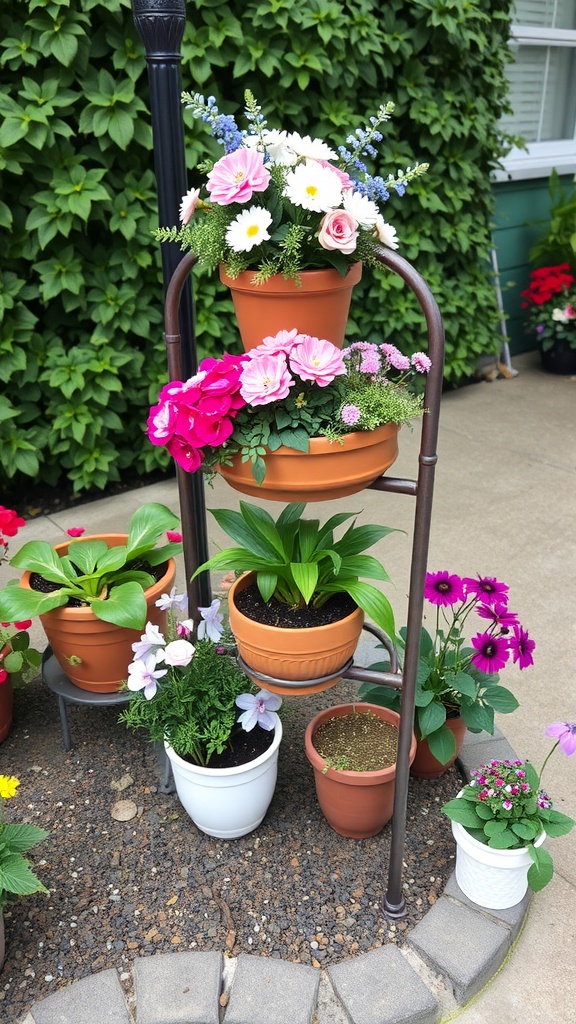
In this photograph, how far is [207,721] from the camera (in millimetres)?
1781

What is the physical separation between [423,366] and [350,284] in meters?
0.19

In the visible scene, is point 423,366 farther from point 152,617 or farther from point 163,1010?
point 163,1010

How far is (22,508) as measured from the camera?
3.48 metres

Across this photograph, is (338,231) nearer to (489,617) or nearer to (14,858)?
(489,617)

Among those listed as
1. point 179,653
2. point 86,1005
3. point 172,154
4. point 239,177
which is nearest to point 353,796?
point 179,653

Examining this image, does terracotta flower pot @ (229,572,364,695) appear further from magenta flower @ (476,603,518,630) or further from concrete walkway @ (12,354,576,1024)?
magenta flower @ (476,603,518,630)

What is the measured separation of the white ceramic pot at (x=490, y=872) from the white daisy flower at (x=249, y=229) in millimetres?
1208

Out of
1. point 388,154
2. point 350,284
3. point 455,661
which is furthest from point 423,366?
point 388,154

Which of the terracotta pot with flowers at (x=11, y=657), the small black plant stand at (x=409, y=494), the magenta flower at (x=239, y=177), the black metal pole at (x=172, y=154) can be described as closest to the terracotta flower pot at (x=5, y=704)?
the terracotta pot with flowers at (x=11, y=657)

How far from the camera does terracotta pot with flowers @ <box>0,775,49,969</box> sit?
149cm

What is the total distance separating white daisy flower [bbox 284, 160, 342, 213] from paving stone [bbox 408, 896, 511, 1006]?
1.37 meters

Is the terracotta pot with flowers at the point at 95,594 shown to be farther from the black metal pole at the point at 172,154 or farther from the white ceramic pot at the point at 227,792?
the white ceramic pot at the point at 227,792

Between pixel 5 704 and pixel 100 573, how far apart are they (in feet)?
1.51

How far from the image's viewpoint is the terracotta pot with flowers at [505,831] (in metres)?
1.59
